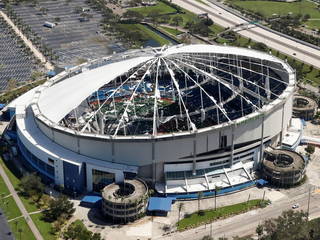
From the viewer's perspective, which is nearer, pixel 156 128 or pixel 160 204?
pixel 160 204

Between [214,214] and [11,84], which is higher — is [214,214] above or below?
below

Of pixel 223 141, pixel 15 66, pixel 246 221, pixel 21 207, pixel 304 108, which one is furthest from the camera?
pixel 15 66

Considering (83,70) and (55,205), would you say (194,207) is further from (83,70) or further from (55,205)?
(83,70)

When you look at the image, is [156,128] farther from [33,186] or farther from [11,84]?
[11,84]

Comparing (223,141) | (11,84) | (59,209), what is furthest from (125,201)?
(11,84)

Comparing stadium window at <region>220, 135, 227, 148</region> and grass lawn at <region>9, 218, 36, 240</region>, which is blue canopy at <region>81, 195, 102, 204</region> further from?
stadium window at <region>220, 135, 227, 148</region>

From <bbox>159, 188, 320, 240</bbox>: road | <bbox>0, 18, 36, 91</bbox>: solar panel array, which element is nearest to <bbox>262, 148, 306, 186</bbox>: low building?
<bbox>159, 188, 320, 240</bbox>: road

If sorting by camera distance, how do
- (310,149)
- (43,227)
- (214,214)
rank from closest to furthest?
(43,227) < (214,214) < (310,149)
